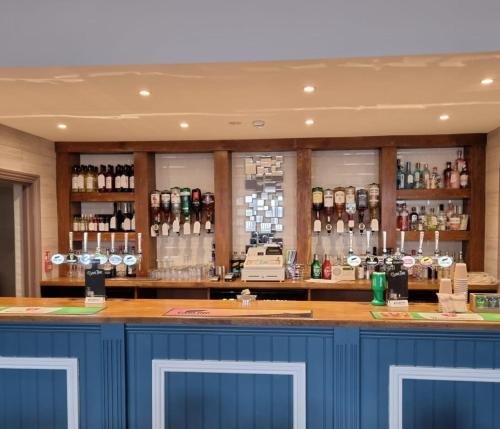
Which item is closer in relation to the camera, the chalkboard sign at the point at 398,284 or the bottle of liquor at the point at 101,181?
Answer: the chalkboard sign at the point at 398,284

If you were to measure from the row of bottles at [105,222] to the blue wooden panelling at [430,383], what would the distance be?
3481 millimetres

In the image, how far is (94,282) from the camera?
2.84m

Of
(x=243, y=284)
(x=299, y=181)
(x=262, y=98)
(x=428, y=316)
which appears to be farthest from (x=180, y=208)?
(x=428, y=316)

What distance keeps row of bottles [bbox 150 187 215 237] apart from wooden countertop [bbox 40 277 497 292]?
660 mm

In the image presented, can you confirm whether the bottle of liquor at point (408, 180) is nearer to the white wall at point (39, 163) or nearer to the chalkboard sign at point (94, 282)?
the chalkboard sign at point (94, 282)

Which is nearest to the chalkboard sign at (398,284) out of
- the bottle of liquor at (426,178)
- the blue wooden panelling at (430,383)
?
the blue wooden panelling at (430,383)

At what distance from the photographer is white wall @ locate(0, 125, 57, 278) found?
4070 millimetres

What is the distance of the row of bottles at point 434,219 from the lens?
4.67 meters

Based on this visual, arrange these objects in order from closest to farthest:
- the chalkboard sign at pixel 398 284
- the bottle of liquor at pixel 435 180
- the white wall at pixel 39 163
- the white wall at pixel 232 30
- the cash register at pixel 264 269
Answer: the white wall at pixel 232 30, the chalkboard sign at pixel 398 284, the white wall at pixel 39 163, the cash register at pixel 264 269, the bottle of liquor at pixel 435 180

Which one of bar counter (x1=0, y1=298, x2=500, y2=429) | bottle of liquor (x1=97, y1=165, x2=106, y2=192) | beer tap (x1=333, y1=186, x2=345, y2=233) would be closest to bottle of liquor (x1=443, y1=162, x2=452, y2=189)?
beer tap (x1=333, y1=186, x2=345, y2=233)

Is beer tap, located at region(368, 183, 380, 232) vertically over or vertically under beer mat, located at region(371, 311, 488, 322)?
over

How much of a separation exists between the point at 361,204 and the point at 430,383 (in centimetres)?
267

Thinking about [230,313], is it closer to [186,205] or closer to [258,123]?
[258,123]

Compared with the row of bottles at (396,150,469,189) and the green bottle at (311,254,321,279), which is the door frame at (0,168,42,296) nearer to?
the green bottle at (311,254,321,279)
